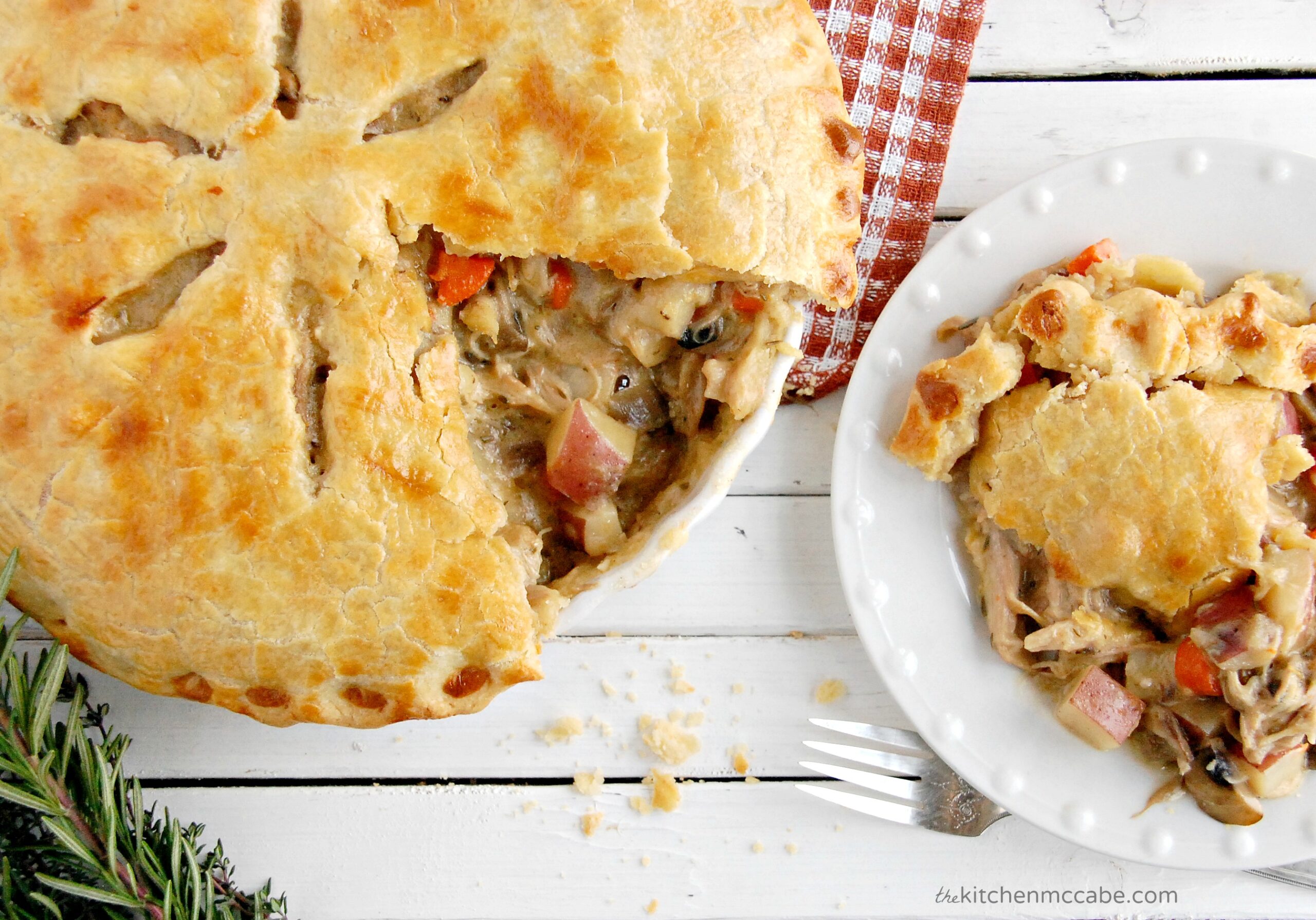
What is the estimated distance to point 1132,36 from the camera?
233 centimetres

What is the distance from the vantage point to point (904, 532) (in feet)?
7.20

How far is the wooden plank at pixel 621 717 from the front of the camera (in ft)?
7.57

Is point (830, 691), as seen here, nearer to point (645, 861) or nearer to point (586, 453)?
point (645, 861)

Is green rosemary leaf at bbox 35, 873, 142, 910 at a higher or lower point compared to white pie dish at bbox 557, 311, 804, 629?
lower

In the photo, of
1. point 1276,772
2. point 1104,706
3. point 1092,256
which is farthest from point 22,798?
point 1276,772

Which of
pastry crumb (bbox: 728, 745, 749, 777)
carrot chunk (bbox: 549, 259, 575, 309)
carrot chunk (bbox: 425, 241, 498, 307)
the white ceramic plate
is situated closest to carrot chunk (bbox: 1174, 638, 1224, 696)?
the white ceramic plate

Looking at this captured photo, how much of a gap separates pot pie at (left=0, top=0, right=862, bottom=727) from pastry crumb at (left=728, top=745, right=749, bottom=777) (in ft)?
2.59

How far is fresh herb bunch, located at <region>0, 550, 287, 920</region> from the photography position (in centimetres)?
166

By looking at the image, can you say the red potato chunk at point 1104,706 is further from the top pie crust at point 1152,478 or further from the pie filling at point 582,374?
the pie filling at point 582,374

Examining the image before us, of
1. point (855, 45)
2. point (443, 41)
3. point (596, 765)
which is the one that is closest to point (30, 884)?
point (596, 765)

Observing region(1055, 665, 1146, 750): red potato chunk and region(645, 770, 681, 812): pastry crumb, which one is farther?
region(645, 770, 681, 812): pastry crumb

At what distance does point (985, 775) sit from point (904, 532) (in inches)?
21.5

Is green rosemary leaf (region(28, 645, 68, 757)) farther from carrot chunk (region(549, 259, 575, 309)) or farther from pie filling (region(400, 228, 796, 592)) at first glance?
carrot chunk (region(549, 259, 575, 309))

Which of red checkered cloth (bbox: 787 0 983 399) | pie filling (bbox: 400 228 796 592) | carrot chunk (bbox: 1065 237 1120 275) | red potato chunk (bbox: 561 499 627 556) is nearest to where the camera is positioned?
pie filling (bbox: 400 228 796 592)
